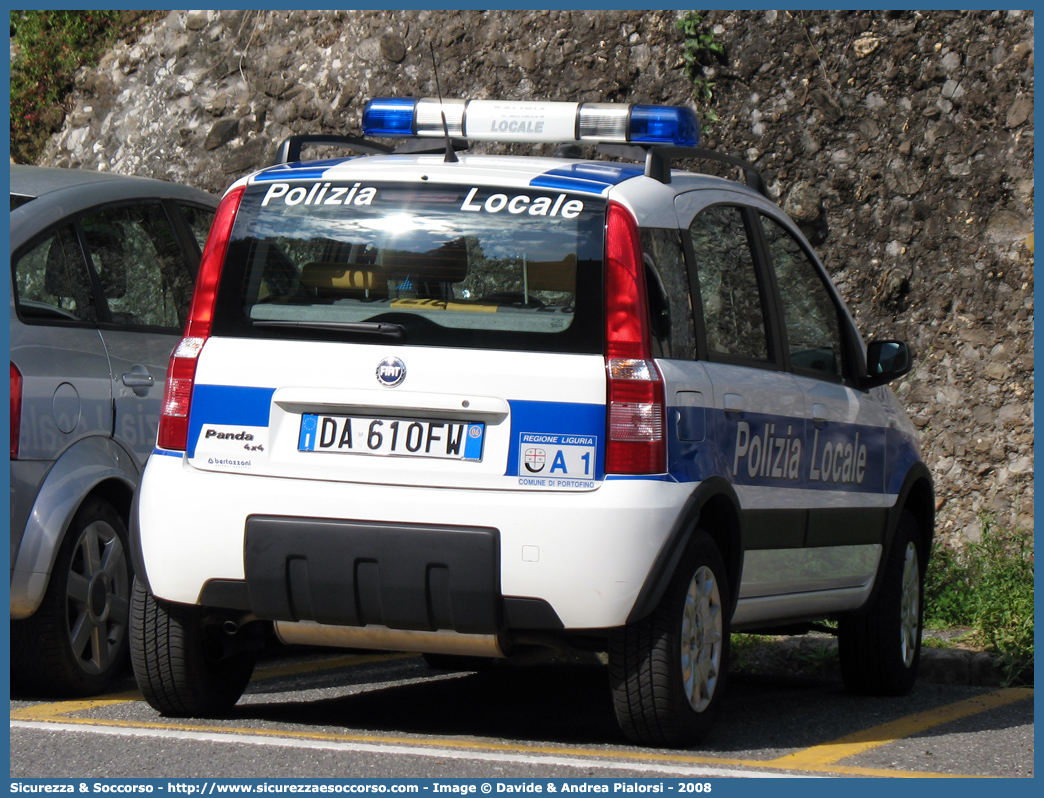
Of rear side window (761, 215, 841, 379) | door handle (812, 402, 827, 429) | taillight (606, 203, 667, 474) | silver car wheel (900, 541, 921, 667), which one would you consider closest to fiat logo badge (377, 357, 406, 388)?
taillight (606, 203, 667, 474)

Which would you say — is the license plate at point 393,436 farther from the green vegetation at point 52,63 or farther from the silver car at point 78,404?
the green vegetation at point 52,63

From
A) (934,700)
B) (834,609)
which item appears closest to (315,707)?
(834,609)

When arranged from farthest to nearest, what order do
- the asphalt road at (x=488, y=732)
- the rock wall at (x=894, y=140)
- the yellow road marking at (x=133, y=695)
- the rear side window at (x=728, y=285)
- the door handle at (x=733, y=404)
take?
1. the rock wall at (x=894, y=140)
2. the yellow road marking at (x=133, y=695)
3. the rear side window at (x=728, y=285)
4. the door handle at (x=733, y=404)
5. the asphalt road at (x=488, y=732)

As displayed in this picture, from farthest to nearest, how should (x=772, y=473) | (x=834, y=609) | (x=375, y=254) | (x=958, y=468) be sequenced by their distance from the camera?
(x=958, y=468), (x=834, y=609), (x=772, y=473), (x=375, y=254)

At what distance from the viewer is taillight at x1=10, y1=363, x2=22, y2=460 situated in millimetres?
5125

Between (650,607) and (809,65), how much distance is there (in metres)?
6.50

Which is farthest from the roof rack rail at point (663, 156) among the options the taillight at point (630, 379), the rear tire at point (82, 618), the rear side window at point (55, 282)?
the rear tire at point (82, 618)

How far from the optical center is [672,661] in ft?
14.5

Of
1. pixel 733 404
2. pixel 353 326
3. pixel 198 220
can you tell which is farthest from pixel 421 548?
pixel 198 220

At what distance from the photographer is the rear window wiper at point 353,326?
4.43 metres

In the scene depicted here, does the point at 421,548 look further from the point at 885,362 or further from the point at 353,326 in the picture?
the point at 885,362

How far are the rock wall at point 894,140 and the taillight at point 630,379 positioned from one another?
543 centimetres

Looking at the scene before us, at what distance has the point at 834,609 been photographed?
5.85 meters

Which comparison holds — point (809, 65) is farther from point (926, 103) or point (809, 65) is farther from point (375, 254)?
point (375, 254)
